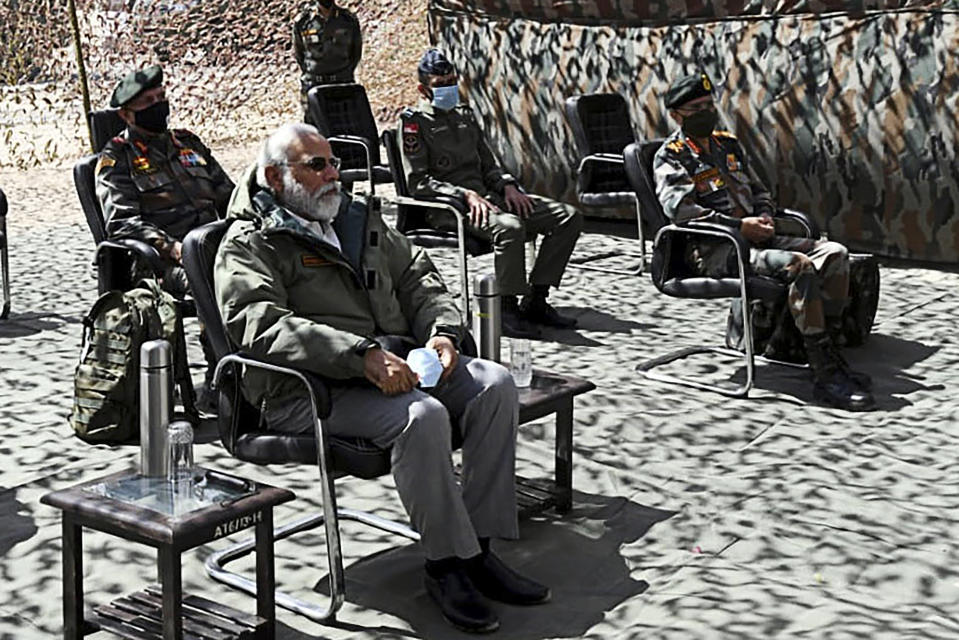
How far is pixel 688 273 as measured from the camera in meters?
6.24

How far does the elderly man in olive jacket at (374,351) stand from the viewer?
381 cm

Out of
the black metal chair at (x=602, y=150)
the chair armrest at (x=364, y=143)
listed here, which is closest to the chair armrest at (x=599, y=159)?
the black metal chair at (x=602, y=150)

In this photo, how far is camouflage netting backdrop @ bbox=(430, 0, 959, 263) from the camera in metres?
8.28

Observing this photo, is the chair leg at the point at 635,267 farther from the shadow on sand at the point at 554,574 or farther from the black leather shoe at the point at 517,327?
the shadow on sand at the point at 554,574

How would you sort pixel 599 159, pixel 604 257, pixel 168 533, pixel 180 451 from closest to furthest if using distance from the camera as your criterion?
pixel 168 533 < pixel 180 451 < pixel 599 159 < pixel 604 257

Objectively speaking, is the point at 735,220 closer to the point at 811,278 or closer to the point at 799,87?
the point at 811,278

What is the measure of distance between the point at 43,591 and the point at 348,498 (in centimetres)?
103

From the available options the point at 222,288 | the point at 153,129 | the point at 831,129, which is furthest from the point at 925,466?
the point at 831,129

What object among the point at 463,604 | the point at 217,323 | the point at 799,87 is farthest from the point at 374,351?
the point at 799,87

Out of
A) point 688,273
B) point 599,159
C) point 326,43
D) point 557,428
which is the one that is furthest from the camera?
point 326,43

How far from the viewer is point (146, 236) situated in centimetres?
593

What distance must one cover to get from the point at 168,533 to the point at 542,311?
405 cm

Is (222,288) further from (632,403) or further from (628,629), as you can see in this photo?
(632,403)

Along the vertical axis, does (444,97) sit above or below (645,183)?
above
